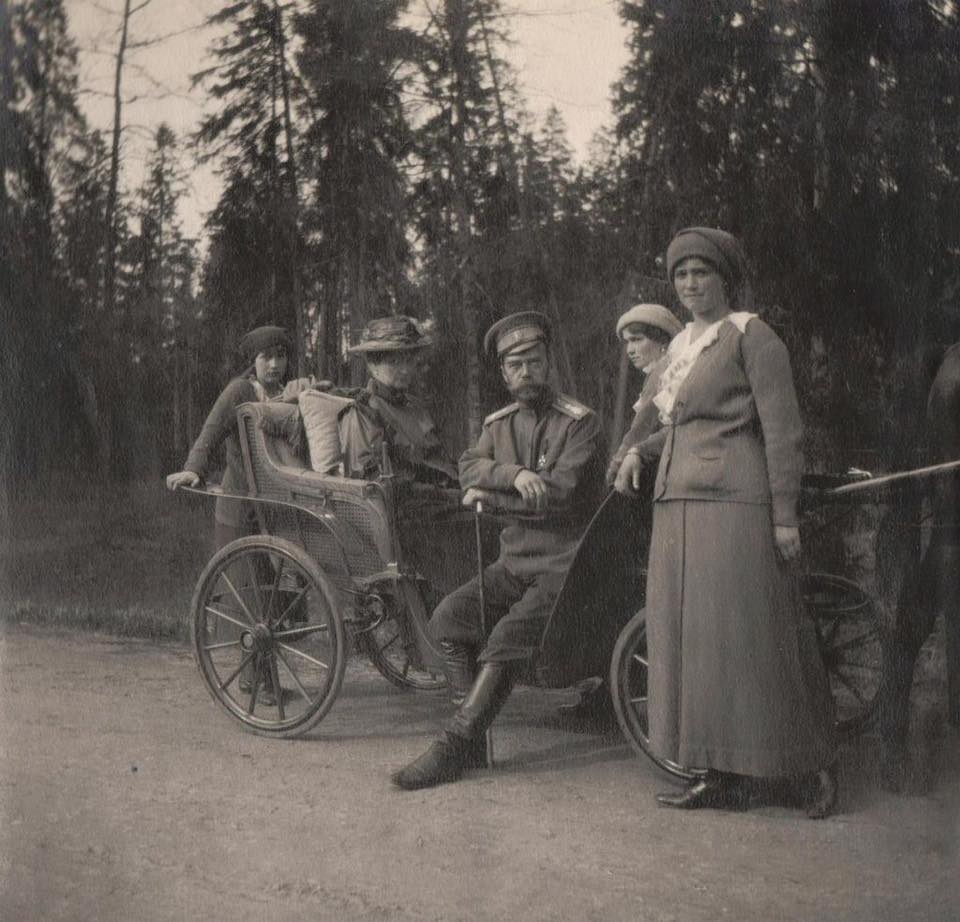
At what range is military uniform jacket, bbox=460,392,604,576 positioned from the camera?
375 centimetres

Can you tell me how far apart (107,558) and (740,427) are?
3.79 meters

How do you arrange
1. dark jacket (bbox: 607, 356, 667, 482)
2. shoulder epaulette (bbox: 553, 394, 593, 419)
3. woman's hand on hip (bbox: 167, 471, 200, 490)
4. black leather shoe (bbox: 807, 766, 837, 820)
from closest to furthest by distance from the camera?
black leather shoe (bbox: 807, 766, 837, 820)
dark jacket (bbox: 607, 356, 667, 482)
shoulder epaulette (bbox: 553, 394, 593, 419)
woman's hand on hip (bbox: 167, 471, 200, 490)

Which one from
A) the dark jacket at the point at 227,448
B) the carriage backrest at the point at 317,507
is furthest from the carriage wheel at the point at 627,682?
the dark jacket at the point at 227,448

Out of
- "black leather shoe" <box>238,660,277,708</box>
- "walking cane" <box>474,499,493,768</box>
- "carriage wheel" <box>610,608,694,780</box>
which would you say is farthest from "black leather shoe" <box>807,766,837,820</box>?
"black leather shoe" <box>238,660,277,708</box>

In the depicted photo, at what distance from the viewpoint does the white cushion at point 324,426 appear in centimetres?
416

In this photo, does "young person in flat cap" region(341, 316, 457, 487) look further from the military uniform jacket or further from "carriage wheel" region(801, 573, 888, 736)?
"carriage wheel" region(801, 573, 888, 736)

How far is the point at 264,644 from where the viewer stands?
4.25 metres

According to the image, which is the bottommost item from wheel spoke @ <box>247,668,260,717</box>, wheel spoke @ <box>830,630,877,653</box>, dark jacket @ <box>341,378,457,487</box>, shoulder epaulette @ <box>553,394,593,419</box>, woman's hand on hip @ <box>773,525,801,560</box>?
wheel spoke @ <box>247,668,260,717</box>

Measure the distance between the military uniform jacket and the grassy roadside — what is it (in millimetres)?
1870

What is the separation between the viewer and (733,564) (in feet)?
10.5

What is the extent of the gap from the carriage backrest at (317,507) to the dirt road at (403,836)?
707 mm

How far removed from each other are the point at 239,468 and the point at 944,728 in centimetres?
319

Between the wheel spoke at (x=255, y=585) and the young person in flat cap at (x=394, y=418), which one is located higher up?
the young person in flat cap at (x=394, y=418)

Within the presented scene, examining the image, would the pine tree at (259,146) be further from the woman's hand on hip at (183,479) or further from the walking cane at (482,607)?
the walking cane at (482,607)
